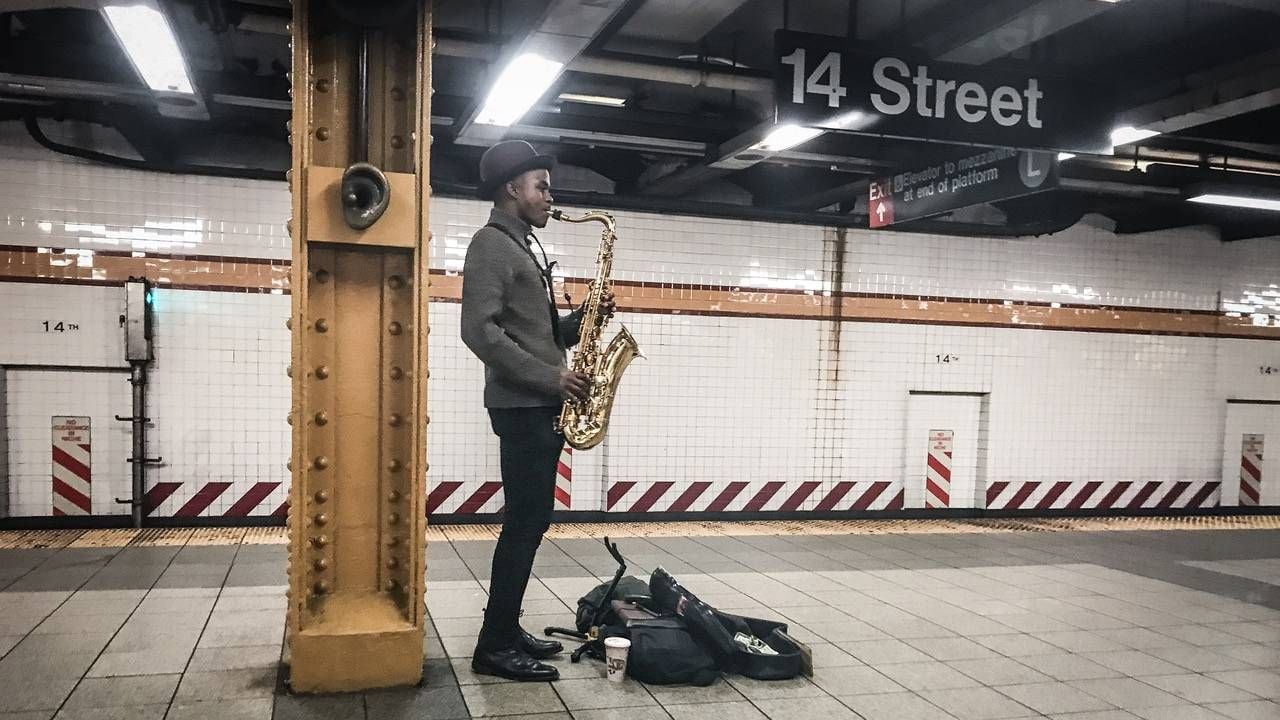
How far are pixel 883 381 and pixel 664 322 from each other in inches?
98.6

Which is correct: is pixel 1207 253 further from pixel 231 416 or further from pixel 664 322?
pixel 231 416

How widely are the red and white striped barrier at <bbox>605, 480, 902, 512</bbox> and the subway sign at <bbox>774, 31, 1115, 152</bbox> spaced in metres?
4.57

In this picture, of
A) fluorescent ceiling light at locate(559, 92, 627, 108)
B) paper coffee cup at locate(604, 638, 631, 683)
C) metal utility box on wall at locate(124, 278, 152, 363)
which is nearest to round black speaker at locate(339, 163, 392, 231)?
paper coffee cup at locate(604, 638, 631, 683)

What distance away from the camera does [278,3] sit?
5363 millimetres

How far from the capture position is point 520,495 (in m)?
3.88

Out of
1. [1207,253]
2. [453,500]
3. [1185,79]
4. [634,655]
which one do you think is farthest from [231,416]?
[1207,253]

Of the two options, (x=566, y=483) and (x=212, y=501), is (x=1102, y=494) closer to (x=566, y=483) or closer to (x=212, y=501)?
(x=566, y=483)

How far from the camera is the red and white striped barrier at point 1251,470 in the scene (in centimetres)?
1052

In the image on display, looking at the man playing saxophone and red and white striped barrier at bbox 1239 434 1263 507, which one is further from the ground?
the man playing saxophone

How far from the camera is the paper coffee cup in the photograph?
3900mm

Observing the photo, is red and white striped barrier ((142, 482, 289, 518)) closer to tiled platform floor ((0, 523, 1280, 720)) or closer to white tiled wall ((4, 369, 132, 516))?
white tiled wall ((4, 369, 132, 516))

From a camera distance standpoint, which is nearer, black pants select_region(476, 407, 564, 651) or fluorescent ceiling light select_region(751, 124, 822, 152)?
black pants select_region(476, 407, 564, 651)

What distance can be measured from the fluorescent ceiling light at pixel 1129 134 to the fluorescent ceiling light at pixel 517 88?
3936mm

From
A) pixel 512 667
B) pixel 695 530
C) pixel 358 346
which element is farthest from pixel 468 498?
pixel 358 346
